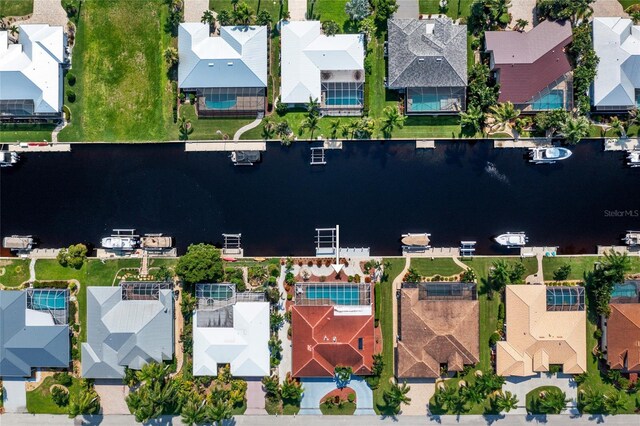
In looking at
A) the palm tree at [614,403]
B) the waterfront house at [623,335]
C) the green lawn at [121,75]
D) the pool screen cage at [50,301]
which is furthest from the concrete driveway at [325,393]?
the green lawn at [121,75]

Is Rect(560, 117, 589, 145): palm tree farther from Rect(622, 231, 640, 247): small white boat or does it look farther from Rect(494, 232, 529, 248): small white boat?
Rect(622, 231, 640, 247): small white boat

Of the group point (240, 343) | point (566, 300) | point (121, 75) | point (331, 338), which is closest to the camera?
point (331, 338)

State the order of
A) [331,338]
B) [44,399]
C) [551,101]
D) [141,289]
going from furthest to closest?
1. [44,399]
2. [141,289]
3. [551,101]
4. [331,338]

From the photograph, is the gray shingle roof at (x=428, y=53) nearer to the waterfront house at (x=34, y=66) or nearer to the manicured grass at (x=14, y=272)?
the waterfront house at (x=34, y=66)

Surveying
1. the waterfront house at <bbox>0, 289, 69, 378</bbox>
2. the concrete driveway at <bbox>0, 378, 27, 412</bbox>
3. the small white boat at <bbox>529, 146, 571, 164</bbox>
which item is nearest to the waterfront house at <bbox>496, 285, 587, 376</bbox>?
the small white boat at <bbox>529, 146, 571, 164</bbox>

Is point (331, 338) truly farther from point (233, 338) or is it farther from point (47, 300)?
point (47, 300)

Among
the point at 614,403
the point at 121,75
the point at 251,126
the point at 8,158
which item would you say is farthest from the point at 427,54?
the point at 8,158

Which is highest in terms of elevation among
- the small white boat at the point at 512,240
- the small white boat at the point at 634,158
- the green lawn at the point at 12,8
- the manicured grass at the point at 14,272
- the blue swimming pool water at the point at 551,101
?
the green lawn at the point at 12,8

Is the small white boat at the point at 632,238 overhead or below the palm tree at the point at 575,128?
below
